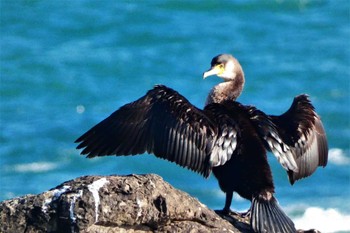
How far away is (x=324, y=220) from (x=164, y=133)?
21.4 ft

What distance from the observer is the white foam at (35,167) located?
16.5 meters

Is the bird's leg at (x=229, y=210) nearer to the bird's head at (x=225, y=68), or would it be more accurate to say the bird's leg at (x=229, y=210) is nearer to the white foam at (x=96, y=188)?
the white foam at (x=96, y=188)

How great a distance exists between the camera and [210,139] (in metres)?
8.78

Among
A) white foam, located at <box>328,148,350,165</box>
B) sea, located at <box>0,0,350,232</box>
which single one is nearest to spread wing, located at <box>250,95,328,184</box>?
sea, located at <box>0,0,350,232</box>

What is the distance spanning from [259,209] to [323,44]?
518 inches

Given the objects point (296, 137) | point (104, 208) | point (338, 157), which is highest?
point (338, 157)

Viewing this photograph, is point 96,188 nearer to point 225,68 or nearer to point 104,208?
point 104,208

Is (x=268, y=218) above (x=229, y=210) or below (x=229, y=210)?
below

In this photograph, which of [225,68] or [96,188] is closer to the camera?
[96,188]

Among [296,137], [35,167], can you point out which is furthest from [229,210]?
[35,167]

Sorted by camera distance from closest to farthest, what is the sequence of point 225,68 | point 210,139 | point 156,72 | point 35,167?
point 210,139, point 225,68, point 35,167, point 156,72

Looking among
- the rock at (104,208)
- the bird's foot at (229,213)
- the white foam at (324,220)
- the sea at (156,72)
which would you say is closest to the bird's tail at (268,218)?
the bird's foot at (229,213)

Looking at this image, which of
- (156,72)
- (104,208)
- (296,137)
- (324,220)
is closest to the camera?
(104,208)

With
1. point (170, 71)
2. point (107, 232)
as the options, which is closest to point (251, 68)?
point (170, 71)
